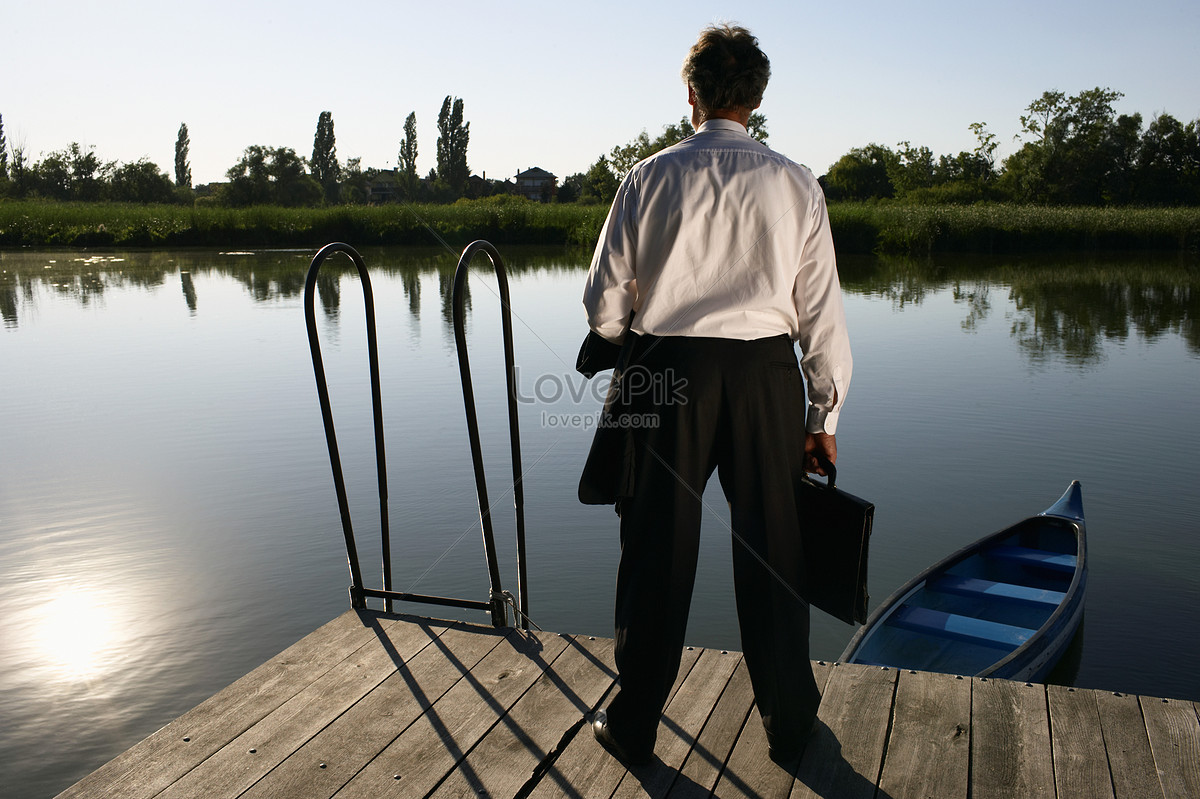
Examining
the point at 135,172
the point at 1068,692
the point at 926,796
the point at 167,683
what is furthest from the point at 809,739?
the point at 135,172

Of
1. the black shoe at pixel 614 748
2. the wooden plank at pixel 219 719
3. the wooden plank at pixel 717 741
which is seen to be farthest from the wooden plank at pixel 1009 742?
the wooden plank at pixel 219 719

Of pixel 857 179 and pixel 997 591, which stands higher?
pixel 857 179

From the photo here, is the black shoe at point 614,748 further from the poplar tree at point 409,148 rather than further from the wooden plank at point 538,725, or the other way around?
the poplar tree at point 409,148

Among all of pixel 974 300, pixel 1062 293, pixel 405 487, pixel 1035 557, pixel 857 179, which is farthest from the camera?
pixel 857 179

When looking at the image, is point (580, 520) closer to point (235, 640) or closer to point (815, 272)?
point (235, 640)

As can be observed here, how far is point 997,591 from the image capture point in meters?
3.64

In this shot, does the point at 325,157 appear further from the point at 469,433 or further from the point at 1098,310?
the point at 469,433

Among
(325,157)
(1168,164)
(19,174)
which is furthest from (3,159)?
(1168,164)

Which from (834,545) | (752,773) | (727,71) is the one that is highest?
(727,71)

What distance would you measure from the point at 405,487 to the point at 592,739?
3880mm

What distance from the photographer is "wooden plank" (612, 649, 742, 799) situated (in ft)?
6.10

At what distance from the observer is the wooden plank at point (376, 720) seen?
184 centimetres

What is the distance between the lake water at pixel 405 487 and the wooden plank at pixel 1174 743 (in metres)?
1.75

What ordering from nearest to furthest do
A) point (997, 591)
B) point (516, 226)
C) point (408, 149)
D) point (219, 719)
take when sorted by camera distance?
point (219, 719), point (997, 591), point (516, 226), point (408, 149)
